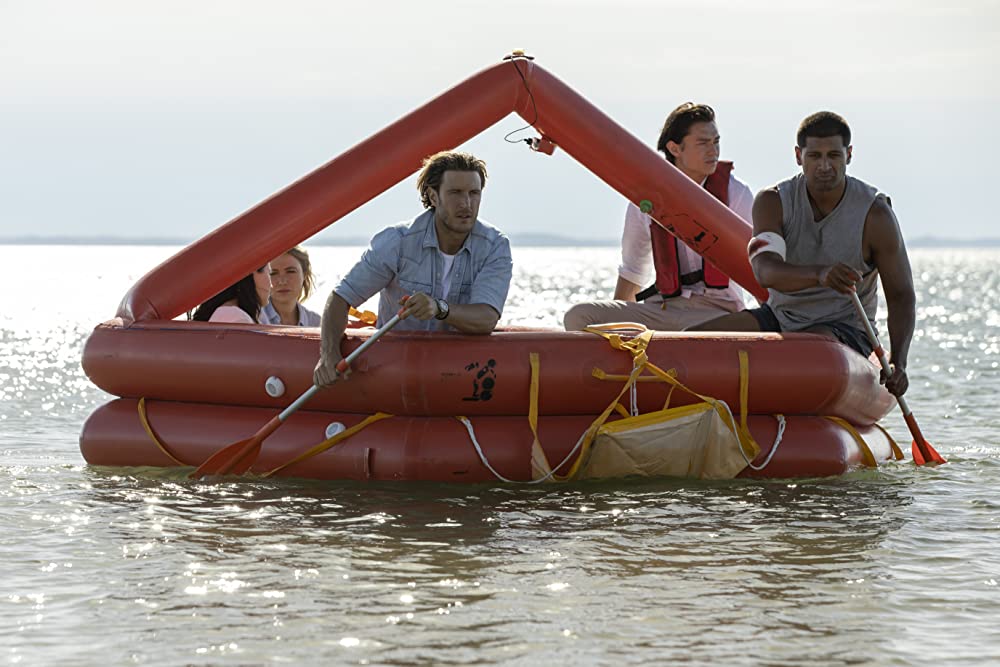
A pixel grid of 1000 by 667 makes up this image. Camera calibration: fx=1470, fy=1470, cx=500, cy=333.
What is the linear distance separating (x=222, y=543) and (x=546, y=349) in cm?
150

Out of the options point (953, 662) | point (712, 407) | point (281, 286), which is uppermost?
point (281, 286)

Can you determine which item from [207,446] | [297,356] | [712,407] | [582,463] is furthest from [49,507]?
[712,407]

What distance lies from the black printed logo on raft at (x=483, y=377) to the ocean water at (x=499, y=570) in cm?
38

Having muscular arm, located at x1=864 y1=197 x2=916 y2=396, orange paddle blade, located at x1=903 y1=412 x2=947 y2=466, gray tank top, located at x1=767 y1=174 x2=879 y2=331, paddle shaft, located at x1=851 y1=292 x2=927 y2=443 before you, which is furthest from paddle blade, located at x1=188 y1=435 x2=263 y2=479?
orange paddle blade, located at x1=903 y1=412 x2=947 y2=466

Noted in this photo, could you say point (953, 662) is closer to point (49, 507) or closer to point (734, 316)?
point (734, 316)

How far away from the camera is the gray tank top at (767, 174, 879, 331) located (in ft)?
19.1

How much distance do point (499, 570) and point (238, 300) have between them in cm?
259

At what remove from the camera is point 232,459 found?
18.5 feet

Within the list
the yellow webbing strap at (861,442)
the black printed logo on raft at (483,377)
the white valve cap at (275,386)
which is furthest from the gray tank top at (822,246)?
the white valve cap at (275,386)

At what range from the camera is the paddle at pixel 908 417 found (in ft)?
18.9

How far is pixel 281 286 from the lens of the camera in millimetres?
6668

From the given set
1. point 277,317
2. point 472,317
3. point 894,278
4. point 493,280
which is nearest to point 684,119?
point 894,278

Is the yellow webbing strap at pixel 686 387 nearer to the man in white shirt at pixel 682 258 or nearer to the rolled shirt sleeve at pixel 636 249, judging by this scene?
the man in white shirt at pixel 682 258

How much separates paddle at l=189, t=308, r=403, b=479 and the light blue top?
946 millimetres
